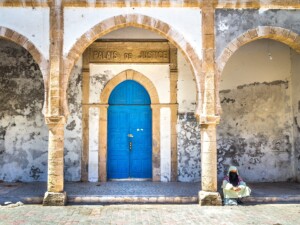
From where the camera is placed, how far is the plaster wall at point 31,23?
7.62 meters

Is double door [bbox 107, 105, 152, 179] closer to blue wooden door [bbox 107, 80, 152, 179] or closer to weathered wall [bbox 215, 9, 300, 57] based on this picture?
blue wooden door [bbox 107, 80, 152, 179]

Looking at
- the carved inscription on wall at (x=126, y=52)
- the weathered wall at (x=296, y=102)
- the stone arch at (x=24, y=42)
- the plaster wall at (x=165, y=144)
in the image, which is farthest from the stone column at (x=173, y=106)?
the stone arch at (x=24, y=42)

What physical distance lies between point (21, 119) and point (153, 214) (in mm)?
5165

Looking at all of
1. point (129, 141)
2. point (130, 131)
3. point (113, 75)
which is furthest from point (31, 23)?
point (129, 141)

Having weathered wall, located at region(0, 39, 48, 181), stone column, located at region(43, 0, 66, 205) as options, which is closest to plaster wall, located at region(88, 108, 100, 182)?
weathered wall, located at region(0, 39, 48, 181)

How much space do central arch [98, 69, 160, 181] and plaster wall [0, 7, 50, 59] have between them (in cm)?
266

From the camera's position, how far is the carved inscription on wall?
10000 mm

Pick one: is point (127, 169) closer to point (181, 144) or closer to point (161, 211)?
point (181, 144)

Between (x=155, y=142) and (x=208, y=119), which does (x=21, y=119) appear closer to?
(x=155, y=142)

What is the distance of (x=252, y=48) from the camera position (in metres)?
10.3

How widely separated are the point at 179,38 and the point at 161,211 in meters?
3.71

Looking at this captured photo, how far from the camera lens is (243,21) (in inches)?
308

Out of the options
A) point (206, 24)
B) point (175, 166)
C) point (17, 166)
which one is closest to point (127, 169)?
point (175, 166)

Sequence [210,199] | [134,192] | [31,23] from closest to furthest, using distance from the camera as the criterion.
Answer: [210,199]
[31,23]
[134,192]
